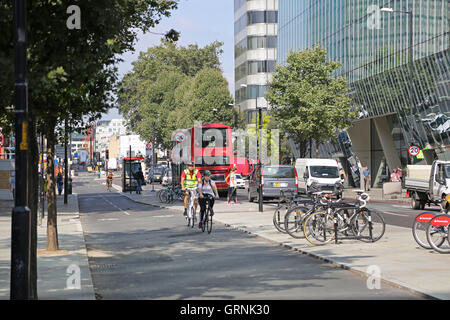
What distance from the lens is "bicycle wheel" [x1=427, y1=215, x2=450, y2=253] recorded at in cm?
1440

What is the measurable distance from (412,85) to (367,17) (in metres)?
11.6

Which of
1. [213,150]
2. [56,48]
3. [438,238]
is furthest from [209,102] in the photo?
[56,48]

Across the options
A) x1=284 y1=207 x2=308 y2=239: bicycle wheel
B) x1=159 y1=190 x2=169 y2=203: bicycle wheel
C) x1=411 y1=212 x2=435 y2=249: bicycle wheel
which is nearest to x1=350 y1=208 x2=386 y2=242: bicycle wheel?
x1=284 y1=207 x2=308 y2=239: bicycle wheel

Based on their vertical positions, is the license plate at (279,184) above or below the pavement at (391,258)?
above

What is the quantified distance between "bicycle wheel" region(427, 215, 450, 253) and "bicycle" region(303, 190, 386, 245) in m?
2.07

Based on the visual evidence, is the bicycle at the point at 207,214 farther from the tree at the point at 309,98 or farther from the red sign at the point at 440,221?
the tree at the point at 309,98

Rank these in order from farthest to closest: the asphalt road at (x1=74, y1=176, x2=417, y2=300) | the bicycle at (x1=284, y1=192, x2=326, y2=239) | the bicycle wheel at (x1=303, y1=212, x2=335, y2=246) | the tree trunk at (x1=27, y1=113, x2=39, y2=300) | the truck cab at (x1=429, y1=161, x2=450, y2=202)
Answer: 1. the truck cab at (x1=429, y1=161, x2=450, y2=202)
2. the bicycle at (x1=284, y1=192, x2=326, y2=239)
3. the bicycle wheel at (x1=303, y1=212, x2=335, y2=246)
4. the asphalt road at (x1=74, y1=176, x2=417, y2=300)
5. the tree trunk at (x1=27, y1=113, x2=39, y2=300)

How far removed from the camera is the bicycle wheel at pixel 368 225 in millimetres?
16609

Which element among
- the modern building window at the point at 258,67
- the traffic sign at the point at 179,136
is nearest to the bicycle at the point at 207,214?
the traffic sign at the point at 179,136

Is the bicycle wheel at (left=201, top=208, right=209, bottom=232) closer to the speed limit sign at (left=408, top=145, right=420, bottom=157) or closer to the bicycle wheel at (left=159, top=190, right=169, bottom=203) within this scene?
the bicycle wheel at (left=159, top=190, right=169, bottom=203)

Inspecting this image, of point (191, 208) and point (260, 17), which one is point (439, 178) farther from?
point (260, 17)

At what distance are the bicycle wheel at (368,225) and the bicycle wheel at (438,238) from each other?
2.07 m

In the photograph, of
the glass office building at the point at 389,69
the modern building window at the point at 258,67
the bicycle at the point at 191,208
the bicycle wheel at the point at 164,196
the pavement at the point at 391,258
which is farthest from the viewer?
the modern building window at the point at 258,67

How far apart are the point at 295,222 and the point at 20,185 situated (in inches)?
453
